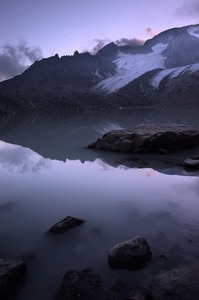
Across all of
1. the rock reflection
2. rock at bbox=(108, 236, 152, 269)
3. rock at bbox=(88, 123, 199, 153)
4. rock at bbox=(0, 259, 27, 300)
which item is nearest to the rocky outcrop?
rock at bbox=(88, 123, 199, 153)

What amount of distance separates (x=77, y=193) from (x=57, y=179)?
2392 millimetres

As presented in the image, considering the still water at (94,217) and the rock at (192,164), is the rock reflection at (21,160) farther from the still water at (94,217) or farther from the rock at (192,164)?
the rock at (192,164)

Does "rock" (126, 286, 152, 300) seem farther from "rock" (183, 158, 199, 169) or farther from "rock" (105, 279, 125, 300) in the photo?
"rock" (183, 158, 199, 169)

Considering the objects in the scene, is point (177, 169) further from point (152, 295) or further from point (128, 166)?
point (152, 295)

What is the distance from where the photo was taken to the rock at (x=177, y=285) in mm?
4656

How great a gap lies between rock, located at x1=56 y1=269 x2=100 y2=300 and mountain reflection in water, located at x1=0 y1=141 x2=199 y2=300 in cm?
17

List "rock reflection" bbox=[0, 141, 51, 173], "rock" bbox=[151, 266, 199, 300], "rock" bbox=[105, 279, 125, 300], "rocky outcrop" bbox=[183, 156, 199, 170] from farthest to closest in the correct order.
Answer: "rock reflection" bbox=[0, 141, 51, 173], "rocky outcrop" bbox=[183, 156, 199, 170], "rock" bbox=[105, 279, 125, 300], "rock" bbox=[151, 266, 199, 300]

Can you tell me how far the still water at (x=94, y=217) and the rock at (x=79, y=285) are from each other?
0.16 m

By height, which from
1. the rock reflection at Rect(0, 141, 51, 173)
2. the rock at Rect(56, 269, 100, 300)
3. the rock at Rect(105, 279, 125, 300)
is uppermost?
the rock reflection at Rect(0, 141, 51, 173)

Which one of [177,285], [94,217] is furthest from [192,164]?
[177,285]

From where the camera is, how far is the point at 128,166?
47.5ft

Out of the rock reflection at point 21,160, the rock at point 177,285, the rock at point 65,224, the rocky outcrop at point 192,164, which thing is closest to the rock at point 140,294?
the rock at point 177,285

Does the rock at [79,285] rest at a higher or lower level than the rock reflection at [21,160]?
lower

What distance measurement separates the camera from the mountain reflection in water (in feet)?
19.6
